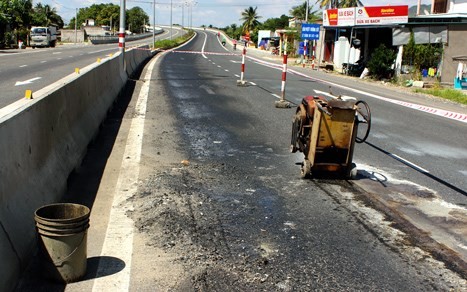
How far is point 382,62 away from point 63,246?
3027 cm

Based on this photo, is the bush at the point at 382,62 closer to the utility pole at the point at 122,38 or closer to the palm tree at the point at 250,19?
the utility pole at the point at 122,38

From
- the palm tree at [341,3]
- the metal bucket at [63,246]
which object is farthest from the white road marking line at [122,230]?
the palm tree at [341,3]

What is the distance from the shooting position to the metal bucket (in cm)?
389

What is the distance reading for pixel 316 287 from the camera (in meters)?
4.12

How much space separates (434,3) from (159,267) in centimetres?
4276

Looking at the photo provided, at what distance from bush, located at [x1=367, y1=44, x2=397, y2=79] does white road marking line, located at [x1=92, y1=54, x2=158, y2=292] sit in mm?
25243

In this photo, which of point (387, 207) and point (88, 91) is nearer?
point (387, 207)

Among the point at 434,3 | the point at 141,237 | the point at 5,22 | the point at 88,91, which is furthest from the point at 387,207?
the point at 5,22

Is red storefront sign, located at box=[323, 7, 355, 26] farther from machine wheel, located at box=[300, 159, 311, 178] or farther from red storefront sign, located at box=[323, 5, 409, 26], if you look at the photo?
machine wheel, located at box=[300, 159, 311, 178]

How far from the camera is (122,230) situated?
17.0 feet

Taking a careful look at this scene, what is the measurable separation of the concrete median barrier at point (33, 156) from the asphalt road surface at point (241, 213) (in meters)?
0.25

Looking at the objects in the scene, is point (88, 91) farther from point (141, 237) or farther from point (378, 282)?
point (378, 282)

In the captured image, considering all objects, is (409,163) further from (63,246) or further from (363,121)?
(63,246)

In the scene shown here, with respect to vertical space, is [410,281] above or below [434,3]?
below
